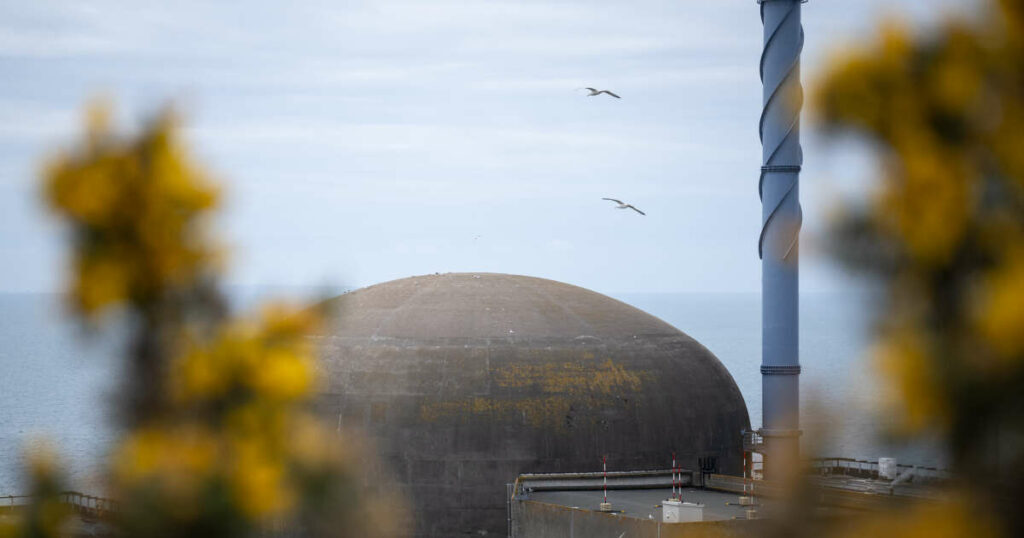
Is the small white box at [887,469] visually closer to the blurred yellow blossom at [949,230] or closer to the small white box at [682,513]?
the small white box at [682,513]

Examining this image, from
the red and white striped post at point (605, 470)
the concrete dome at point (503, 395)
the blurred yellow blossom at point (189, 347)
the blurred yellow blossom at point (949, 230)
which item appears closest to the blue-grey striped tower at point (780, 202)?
the concrete dome at point (503, 395)

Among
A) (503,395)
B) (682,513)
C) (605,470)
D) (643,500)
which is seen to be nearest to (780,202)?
(605,470)

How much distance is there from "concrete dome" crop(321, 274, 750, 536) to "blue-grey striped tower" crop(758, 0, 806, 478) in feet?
7.54

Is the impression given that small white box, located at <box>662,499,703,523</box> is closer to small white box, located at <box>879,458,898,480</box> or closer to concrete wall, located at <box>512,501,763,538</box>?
concrete wall, located at <box>512,501,763,538</box>

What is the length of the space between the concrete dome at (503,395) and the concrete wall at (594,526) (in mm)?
2340

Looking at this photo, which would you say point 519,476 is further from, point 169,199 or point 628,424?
point 169,199

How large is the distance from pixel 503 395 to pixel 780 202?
34.8 feet

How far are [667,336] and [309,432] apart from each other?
32356 millimetres

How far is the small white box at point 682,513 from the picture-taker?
2567 cm

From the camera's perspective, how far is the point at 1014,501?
4.15 m

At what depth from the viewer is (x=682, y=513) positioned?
84.7ft

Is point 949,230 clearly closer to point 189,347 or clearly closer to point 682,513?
point 189,347

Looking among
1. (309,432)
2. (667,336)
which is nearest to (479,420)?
(667,336)

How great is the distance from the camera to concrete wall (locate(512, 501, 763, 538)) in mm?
24875
